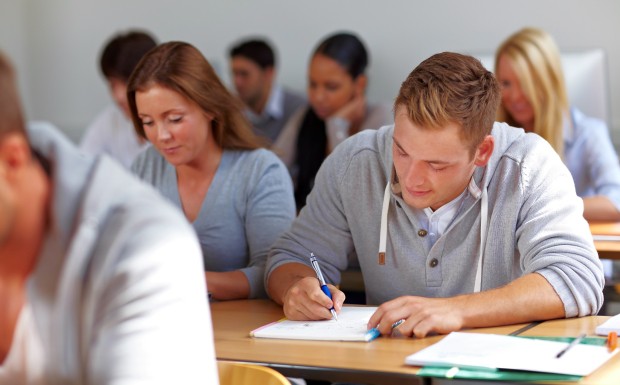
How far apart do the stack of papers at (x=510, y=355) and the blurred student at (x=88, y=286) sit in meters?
0.65

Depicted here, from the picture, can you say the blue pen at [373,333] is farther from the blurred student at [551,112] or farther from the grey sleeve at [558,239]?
the blurred student at [551,112]

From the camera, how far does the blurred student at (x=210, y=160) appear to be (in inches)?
104

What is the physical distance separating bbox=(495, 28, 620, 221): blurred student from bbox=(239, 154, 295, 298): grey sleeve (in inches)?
48.2

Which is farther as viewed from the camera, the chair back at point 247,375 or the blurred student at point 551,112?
the blurred student at point 551,112

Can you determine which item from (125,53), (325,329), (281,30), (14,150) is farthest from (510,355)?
(281,30)

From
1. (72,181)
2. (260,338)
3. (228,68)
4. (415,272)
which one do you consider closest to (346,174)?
(415,272)

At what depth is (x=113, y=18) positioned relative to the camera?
588 centimetres

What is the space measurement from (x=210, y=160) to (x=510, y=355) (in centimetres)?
→ 129

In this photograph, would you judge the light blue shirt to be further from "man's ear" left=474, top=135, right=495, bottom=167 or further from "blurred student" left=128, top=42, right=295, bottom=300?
"man's ear" left=474, top=135, right=495, bottom=167

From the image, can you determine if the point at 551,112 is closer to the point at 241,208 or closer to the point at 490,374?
the point at 241,208

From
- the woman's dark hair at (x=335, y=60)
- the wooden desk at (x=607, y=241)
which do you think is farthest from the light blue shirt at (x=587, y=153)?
the woman's dark hair at (x=335, y=60)

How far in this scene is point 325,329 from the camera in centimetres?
197

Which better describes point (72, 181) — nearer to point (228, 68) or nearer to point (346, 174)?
point (346, 174)

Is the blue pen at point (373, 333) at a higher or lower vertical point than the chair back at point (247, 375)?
lower
